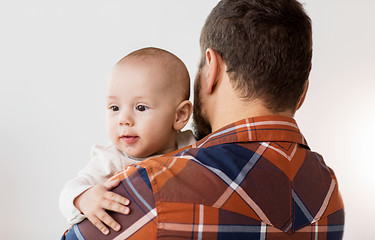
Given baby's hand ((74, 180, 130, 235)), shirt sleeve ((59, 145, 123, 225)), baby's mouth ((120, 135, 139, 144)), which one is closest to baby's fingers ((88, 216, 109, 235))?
baby's hand ((74, 180, 130, 235))

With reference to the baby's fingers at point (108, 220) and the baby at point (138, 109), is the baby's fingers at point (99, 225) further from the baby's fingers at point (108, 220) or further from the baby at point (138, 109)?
the baby at point (138, 109)

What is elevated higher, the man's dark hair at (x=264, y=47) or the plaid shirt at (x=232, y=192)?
the man's dark hair at (x=264, y=47)

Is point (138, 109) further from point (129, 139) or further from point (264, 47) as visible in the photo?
point (264, 47)

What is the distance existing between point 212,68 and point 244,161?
12.5 inches

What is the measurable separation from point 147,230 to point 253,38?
568 millimetres

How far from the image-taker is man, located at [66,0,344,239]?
1118 mm

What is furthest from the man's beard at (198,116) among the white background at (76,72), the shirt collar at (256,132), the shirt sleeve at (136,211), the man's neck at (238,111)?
the white background at (76,72)

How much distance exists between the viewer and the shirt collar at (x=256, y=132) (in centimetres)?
125

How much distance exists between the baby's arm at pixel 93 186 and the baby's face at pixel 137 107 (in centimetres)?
5

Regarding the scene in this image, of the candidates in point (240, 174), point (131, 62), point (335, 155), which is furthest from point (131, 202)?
point (335, 155)

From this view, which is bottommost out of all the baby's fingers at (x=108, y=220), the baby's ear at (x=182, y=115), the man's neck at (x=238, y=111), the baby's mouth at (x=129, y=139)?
the baby's fingers at (x=108, y=220)

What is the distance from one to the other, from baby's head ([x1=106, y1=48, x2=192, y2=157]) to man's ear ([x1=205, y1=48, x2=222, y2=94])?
21cm

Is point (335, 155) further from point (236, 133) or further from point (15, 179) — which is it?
point (236, 133)

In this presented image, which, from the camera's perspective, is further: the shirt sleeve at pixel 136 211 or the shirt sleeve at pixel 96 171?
the shirt sleeve at pixel 96 171
